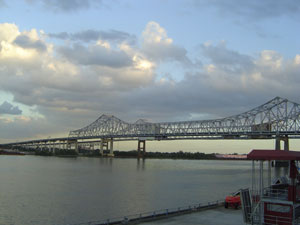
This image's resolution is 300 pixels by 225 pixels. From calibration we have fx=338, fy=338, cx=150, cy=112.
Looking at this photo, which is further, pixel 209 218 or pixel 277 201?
pixel 209 218

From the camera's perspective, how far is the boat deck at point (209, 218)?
16842mm

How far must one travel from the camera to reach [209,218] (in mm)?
18016

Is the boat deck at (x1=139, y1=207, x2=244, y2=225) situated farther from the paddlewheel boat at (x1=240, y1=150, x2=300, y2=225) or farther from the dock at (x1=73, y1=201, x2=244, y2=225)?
the paddlewheel boat at (x1=240, y1=150, x2=300, y2=225)

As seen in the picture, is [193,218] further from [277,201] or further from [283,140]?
[283,140]

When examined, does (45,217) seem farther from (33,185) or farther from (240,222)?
(33,185)

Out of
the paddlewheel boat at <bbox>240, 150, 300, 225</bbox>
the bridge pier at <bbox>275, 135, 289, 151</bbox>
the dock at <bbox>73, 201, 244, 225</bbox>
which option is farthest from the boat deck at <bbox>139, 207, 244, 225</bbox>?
the bridge pier at <bbox>275, 135, 289, 151</bbox>


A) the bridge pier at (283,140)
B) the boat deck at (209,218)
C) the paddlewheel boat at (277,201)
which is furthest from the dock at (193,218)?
the bridge pier at (283,140)

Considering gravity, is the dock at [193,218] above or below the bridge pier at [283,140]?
below

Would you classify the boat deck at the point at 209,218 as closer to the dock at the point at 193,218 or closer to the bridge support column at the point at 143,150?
the dock at the point at 193,218

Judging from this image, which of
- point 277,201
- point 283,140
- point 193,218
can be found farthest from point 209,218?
point 283,140

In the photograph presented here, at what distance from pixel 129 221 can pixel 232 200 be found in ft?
24.3

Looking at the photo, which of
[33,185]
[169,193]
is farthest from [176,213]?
[33,185]

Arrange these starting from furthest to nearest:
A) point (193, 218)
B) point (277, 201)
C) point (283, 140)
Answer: point (283, 140) < point (193, 218) < point (277, 201)

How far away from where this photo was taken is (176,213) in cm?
1939
